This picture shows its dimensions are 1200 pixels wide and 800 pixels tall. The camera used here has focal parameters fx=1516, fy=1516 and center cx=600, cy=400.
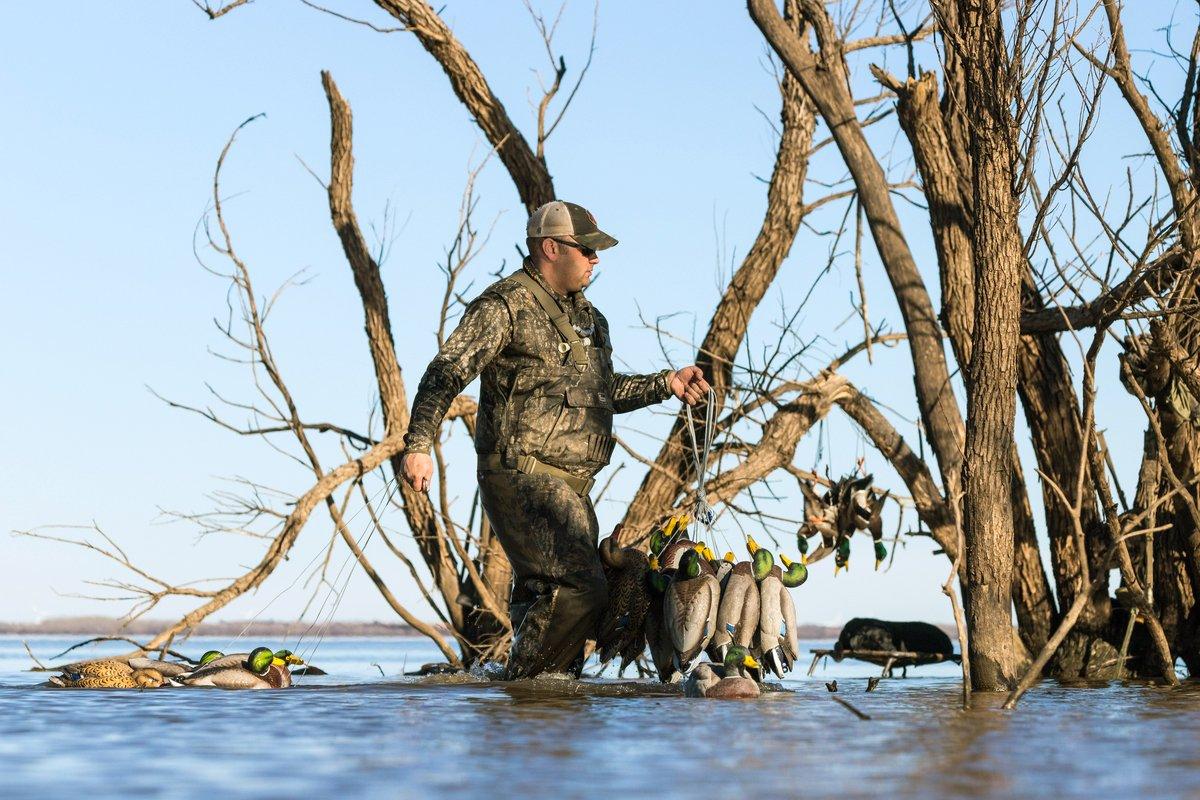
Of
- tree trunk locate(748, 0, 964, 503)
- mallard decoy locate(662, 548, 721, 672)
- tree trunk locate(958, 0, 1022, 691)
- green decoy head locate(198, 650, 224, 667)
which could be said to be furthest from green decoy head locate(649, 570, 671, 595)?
tree trunk locate(748, 0, 964, 503)

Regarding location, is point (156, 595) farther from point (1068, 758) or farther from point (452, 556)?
point (1068, 758)

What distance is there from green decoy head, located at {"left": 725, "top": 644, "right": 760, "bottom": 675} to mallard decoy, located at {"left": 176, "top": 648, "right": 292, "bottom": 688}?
96.3 inches

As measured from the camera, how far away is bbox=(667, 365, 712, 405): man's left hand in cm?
768

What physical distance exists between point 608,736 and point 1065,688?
15.4 feet

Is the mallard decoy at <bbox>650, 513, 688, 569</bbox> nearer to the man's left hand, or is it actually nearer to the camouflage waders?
the camouflage waders

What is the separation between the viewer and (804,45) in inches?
422

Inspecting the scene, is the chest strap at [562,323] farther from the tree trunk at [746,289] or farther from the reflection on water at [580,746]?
the tree trunk at [746,289]

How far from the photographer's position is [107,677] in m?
8.04

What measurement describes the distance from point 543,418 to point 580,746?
2.97m

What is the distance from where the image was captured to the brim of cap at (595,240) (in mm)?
7555

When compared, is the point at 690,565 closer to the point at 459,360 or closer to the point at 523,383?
the point at 523,383

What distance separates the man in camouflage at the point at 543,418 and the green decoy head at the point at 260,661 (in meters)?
1.30

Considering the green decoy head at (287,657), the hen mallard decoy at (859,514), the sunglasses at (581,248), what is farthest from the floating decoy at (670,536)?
the hen mallard decoy at (859,514)

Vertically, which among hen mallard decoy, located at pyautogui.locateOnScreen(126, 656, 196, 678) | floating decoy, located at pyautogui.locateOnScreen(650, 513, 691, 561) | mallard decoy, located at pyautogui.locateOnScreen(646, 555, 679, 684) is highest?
floating decoy, located at pyautogui.locateOnScreen(650, 513, 691, 561)
